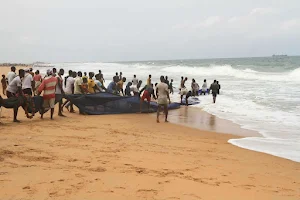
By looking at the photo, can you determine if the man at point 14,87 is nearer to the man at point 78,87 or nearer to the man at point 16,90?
the man at point 16,90

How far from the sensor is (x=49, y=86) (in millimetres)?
9633

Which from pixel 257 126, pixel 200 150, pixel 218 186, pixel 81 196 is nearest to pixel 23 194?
pixel 81 196

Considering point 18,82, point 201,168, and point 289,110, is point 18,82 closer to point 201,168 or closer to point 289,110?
point 201,168

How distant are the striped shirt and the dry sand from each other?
1.46 meters

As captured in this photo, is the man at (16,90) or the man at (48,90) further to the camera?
the man at (48,90)

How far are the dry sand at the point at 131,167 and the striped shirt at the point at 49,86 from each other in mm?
1464

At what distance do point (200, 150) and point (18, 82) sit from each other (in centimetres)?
526

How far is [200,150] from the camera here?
6.84m

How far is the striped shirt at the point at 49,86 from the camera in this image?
957 cm

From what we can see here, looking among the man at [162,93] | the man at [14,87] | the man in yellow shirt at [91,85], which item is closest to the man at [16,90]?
the man at [14,87]

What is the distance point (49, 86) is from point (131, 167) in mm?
5353

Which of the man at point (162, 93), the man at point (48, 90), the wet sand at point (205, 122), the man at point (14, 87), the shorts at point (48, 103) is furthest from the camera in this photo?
the man at point (162, 93)

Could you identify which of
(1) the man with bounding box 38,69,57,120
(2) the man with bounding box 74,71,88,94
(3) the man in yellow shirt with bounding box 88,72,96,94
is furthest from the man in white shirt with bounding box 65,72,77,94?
(1) the man with bounding box 38,69,57,120

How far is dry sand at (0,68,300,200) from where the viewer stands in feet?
14.0
